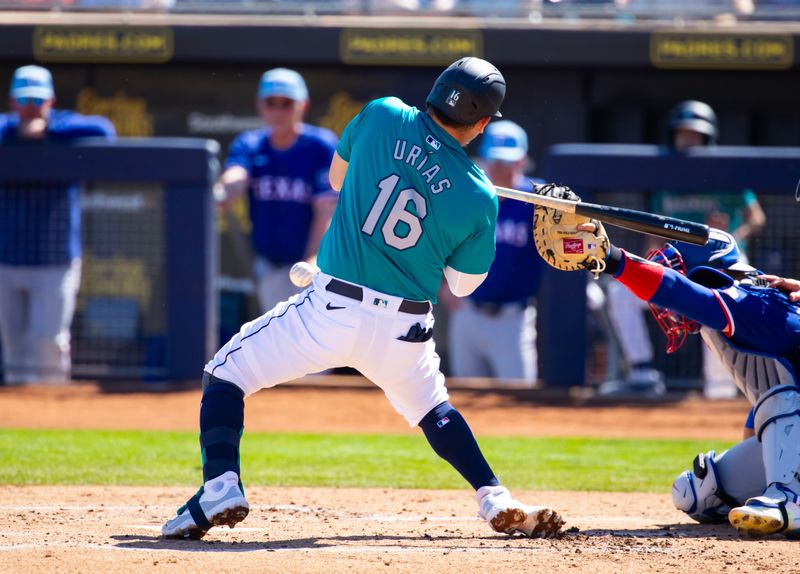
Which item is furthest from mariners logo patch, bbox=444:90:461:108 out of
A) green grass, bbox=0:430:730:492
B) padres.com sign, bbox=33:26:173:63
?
padres.com sign, bbox=33:26:173:63

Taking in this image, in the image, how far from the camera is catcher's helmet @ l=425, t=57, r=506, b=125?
13.0 ft

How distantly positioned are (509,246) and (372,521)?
13.5ft

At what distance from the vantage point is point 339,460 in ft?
20.6

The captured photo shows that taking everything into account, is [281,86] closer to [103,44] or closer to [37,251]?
[37,251]

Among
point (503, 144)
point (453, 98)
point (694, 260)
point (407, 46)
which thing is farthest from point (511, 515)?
point (407, 46)

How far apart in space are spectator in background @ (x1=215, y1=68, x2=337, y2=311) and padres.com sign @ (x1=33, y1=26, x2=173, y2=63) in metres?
1.73

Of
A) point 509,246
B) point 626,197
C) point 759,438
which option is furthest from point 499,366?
point 759,438

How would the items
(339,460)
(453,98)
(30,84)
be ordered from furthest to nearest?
(30,84), (339,460), (453,98)

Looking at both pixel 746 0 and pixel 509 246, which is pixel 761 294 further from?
pixel 746 0

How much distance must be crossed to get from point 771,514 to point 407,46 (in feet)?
20.9

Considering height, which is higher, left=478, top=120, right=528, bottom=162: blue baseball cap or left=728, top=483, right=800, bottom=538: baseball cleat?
left=478, top=120, right=528, bottom=162: blue baseball cap

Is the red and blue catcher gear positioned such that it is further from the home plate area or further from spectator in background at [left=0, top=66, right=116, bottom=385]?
spectator in background at [left=0, top=66, right=116, bottom=385]

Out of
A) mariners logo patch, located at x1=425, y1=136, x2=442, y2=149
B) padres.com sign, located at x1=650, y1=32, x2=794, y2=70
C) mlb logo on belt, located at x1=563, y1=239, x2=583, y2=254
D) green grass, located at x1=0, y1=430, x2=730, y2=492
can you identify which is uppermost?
padres.com sign, located at x1=650, y1=32, x2=794, y2=70

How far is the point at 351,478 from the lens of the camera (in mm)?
5707
